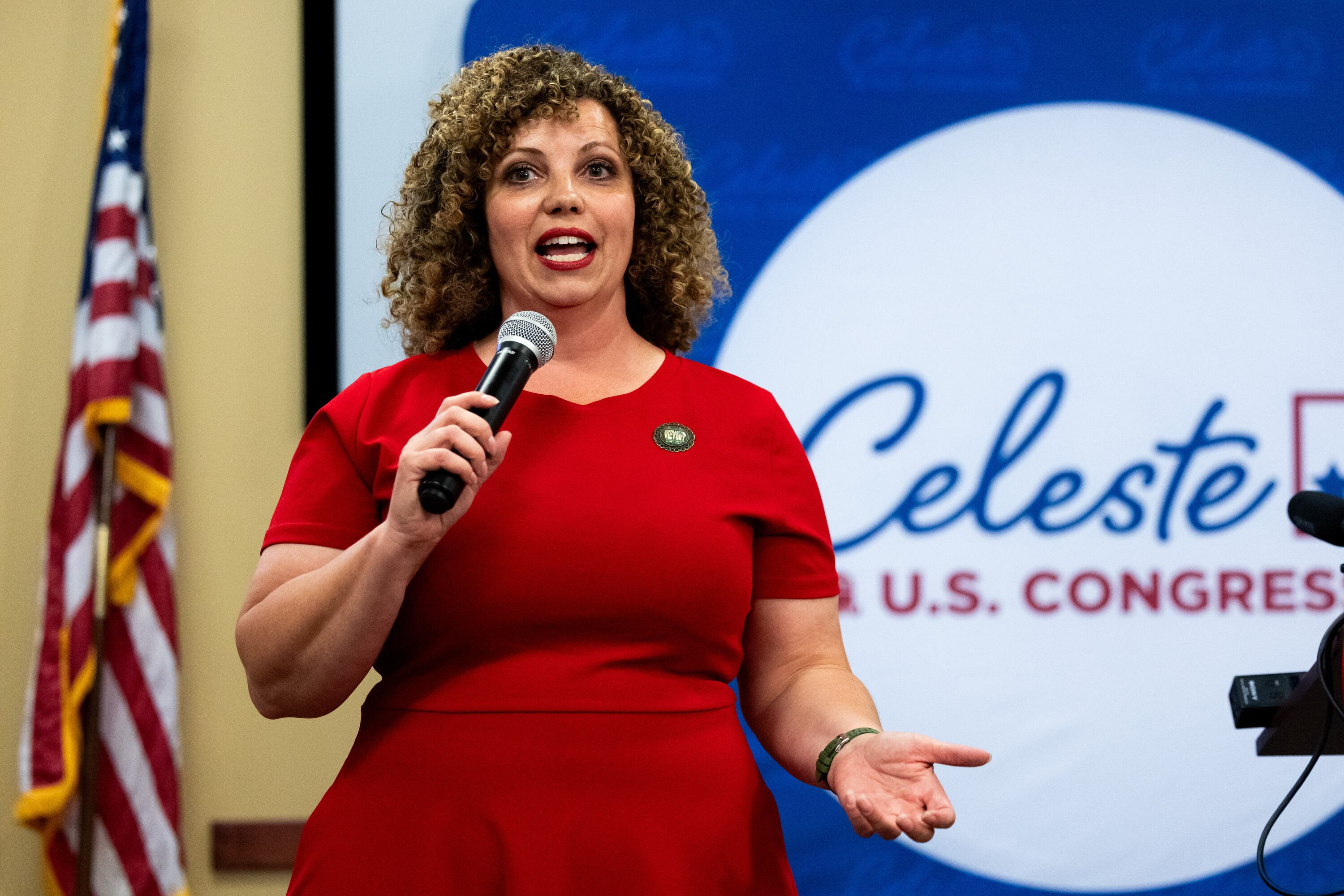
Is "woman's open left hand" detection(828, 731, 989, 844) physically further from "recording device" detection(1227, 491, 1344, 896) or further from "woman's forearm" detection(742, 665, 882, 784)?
"recording device" detection(1227, 491, 1344, 896)

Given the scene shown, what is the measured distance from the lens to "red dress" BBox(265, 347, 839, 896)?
1084 mm

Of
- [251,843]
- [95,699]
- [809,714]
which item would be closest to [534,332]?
[809,714]

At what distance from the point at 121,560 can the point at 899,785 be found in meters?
1.78

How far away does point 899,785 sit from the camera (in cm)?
105

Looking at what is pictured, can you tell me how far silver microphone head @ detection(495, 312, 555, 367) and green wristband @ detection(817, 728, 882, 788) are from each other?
0.48 meters

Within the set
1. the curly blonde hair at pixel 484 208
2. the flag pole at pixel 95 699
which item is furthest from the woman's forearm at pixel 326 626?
the flag pole at pixel 95 699

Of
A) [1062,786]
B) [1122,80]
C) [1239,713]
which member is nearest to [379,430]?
[1239,713]

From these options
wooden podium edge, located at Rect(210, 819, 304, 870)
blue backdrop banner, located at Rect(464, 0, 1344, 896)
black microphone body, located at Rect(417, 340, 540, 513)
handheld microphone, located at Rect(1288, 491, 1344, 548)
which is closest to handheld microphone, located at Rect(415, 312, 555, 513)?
black microphone body, located at Rect(417, 340, 540, 513)

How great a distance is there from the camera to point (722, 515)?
3.93 feet

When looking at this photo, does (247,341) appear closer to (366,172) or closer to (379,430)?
(366,172)

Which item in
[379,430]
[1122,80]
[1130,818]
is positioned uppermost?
[1122,80]

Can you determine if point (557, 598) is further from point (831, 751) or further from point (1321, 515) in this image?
point (1321, 515)

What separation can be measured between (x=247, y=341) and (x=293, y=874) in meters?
1.54

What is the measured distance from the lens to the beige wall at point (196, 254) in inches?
94.9
